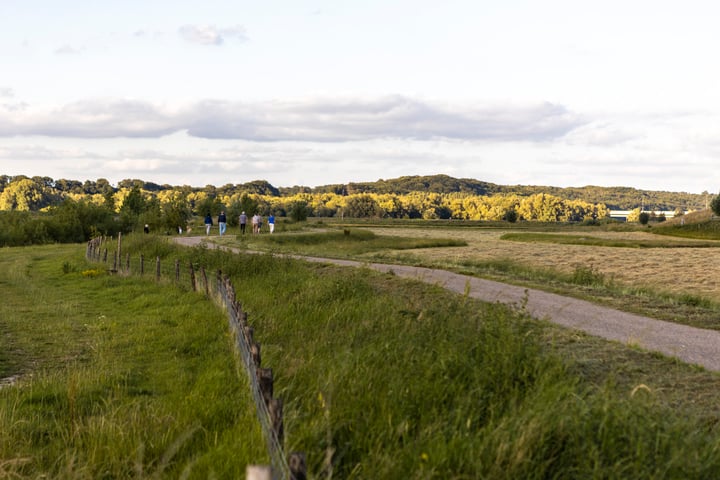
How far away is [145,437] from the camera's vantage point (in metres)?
7.39

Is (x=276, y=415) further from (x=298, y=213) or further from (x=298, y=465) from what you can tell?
(x=298, y=213)

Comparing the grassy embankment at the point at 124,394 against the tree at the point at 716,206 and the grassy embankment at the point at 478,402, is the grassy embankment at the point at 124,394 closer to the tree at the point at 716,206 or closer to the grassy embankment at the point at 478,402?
the grassy embankment at the point at 478,402

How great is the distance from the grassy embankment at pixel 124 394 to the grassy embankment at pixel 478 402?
2.56 feet

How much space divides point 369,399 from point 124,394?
14.5 feet

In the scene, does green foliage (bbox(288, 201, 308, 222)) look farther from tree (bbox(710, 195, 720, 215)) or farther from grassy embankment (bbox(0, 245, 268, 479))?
grassy embankment (bbox(0, 245, 268, 479))

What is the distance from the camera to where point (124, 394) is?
981 cm

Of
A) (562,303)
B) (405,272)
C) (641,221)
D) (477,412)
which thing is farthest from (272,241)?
(641,221)

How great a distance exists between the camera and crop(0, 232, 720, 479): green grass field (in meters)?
5.70

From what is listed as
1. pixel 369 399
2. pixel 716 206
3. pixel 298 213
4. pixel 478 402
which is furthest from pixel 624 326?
pixel 716 206

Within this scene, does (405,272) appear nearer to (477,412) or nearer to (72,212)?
(477,412)

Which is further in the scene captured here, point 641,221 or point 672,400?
A: point 641,221

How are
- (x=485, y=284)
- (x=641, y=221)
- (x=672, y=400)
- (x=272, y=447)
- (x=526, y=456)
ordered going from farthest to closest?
(x=641, y=221) → (x=485, y=284) → (x=672, y=400) → (x=272, y=447) → (x=526, y=456)

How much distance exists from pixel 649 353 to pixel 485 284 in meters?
9.85

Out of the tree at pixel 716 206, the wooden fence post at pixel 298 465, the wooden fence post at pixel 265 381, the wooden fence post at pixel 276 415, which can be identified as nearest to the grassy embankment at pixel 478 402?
the wooden fence post at pixel 276 415
